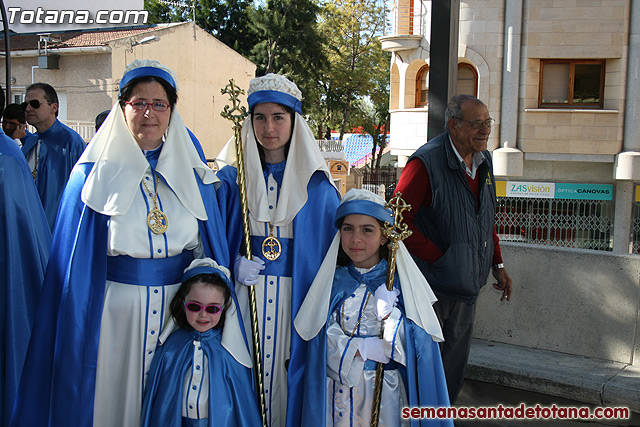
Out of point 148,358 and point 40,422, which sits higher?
point 148,358

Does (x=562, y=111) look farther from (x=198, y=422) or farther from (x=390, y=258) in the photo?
(x=198, y=422)

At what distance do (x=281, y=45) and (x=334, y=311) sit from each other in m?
30.7

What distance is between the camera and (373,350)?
296 cm

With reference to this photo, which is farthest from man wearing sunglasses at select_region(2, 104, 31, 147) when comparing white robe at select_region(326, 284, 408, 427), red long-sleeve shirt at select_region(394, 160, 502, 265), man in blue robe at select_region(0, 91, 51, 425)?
white robe at select_region(326, 284, 408, 427)

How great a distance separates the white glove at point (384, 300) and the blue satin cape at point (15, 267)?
2.12 metres

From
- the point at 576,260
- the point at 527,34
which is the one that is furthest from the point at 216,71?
the point at 576,260

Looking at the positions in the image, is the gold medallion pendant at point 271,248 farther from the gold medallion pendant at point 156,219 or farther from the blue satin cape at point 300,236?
the gold medallion pendant at point 156,219

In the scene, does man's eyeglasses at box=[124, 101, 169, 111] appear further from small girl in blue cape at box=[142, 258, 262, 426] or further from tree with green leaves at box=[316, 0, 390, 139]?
tree with green leaves at box=[316, 0, 390, 139]

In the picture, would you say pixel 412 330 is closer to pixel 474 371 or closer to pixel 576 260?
pixel 474 371

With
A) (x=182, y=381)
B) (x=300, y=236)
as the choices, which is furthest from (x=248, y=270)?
(x=182, y=381)

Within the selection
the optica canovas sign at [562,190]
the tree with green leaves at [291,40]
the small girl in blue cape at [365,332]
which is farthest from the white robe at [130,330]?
the tree with green leaves at [291,40]

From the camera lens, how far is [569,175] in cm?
1841
